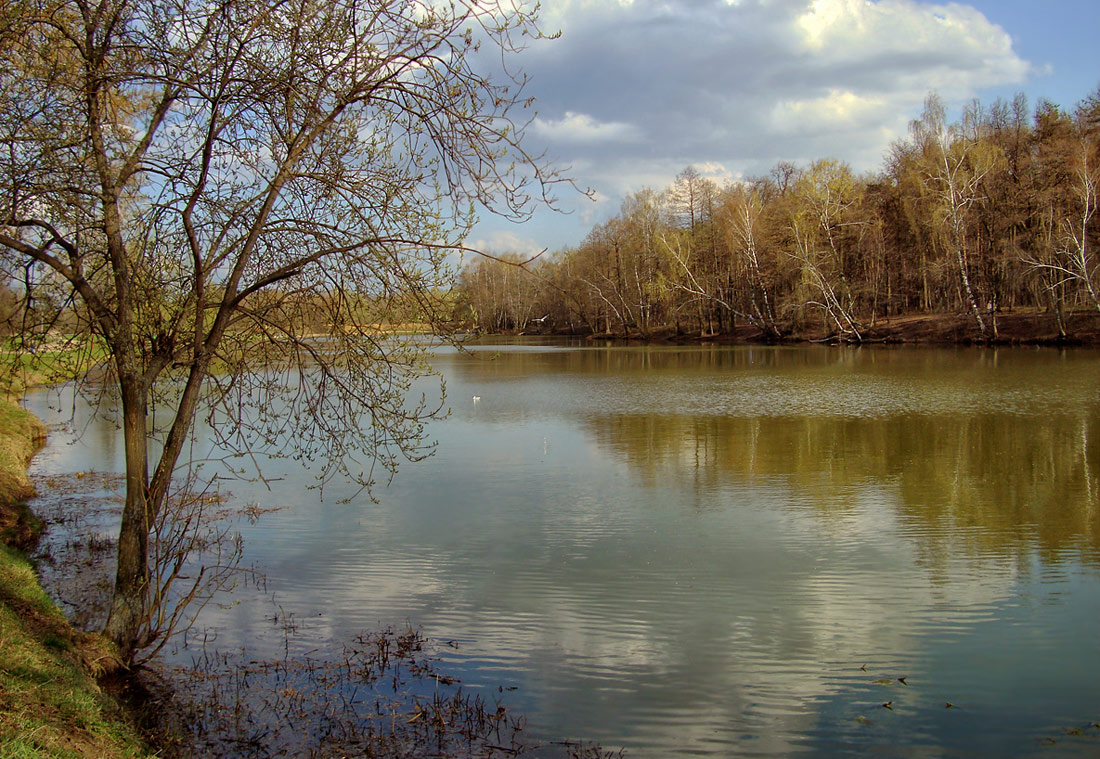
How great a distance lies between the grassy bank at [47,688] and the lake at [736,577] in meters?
1.44

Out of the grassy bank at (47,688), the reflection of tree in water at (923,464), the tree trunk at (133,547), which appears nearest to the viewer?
the grassy bank at (47,688)

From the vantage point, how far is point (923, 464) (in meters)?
14.2

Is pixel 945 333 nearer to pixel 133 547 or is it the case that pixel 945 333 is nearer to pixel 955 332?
pixel 955 332

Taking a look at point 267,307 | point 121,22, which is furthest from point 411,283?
point 121,22

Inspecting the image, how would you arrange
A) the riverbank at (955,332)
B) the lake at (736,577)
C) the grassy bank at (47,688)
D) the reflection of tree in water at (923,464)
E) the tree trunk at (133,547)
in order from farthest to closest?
1. the riverbank at (955,332)
2. the reflection of tree in water at (923,464)
3. the tree trunk at (133,547)
4. the lake at (736,577)
5. the grassy bank at (47,688)

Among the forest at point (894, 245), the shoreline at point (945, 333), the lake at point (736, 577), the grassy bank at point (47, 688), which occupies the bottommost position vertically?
the lake at point (736, 577)

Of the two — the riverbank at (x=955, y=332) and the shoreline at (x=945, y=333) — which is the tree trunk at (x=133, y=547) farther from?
the riverbank at (x=955, y=332)

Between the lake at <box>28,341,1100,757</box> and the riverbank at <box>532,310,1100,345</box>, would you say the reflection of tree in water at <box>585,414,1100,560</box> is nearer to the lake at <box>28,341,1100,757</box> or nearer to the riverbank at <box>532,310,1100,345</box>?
the lake at <box>28,341,1100,757</box>

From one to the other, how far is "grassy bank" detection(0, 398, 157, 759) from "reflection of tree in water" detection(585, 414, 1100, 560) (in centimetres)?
892

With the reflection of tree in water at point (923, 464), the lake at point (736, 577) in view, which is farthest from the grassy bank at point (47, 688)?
the reflection of tree in water at point (923, 464)

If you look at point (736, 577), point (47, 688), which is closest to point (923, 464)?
point (736, 577)

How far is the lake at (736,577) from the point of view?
5.77 meters

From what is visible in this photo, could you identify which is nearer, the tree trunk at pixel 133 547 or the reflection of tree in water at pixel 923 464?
the tree trunk at pixel 133 547

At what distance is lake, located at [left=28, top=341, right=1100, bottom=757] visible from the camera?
577 centimetres
